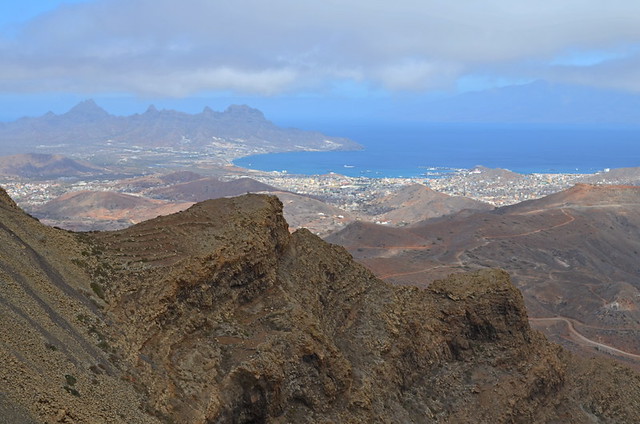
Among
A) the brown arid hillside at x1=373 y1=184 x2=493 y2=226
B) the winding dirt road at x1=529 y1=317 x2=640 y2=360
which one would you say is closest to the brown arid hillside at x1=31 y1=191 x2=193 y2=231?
the brown arid hillside at x1=373 y1=184 x2=493 y2=226

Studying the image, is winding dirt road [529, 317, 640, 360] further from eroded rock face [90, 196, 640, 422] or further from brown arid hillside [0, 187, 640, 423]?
eroded rock face [90, 196, 640, 422]

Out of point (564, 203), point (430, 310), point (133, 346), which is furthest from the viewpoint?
point (564, 203)

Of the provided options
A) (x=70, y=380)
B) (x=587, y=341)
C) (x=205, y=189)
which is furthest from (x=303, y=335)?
(x=205, y=189)

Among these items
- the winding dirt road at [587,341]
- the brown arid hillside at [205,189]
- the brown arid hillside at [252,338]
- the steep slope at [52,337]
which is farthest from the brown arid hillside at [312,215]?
the steep slope at [52,337]

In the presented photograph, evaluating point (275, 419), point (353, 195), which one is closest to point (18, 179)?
point (353, 195)

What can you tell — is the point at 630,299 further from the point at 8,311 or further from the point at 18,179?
the point at 18,179

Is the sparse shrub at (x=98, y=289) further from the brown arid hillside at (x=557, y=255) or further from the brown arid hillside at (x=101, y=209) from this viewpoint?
the brown arid hillside at (x=101, y=209)
